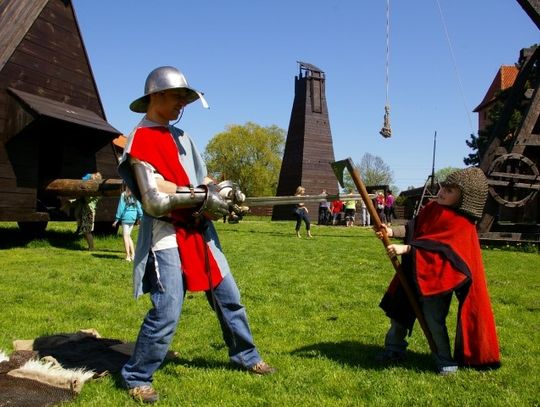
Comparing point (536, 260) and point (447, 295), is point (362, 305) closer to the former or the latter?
point (447, 295)

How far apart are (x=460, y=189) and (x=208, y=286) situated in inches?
77.2

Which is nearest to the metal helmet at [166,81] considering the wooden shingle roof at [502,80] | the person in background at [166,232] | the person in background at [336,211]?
the person in background at [166,232]

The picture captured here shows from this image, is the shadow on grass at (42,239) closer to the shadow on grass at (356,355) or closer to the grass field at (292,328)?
the grass field at (292,328)

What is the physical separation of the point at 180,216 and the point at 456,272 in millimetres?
1951

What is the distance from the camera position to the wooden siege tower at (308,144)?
34625 mm

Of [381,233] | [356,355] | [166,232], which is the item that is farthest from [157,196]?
[356,355]

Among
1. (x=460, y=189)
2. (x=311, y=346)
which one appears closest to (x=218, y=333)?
(x=311, y=346)

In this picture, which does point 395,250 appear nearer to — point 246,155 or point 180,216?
point 180,216

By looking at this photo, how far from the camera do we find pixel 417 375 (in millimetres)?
3873

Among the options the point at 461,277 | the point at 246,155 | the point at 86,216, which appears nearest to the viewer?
the point at 461,277

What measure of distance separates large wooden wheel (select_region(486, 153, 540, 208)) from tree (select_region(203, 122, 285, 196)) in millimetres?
47939

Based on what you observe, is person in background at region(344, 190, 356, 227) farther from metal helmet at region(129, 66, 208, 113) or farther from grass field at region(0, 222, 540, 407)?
metal helmet at region(129, 66, 208, 113)

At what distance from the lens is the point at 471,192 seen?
392 centimetres

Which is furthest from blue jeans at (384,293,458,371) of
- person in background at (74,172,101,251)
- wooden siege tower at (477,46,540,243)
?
wooden siege tower at (477,46,540,243)
